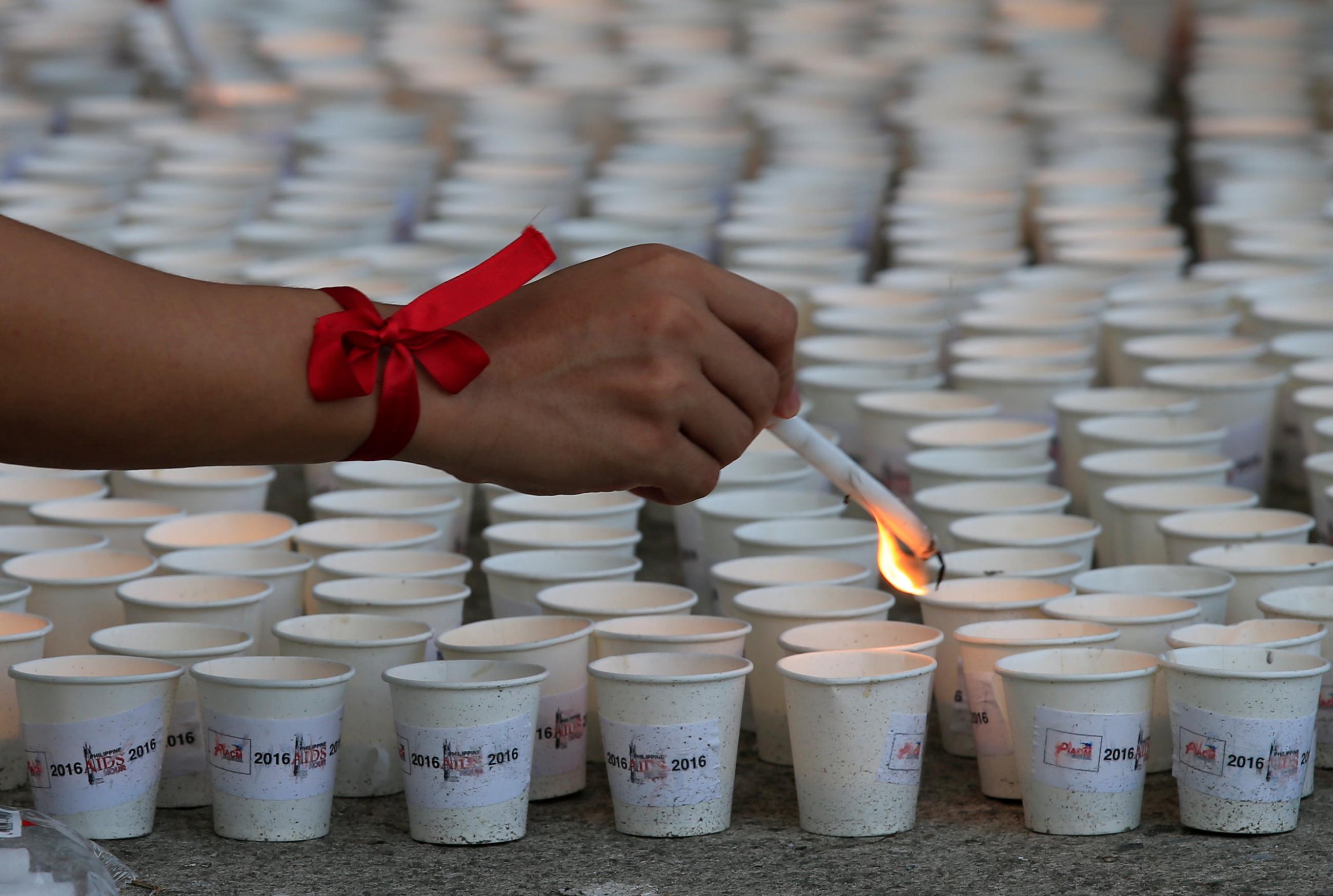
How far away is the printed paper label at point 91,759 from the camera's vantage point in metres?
2.36

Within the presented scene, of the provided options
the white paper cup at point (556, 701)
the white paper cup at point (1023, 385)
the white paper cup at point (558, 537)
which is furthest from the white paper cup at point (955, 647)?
the white paper cup at point (1023, 385)

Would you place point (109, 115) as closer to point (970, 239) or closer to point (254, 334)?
point (970, 239)

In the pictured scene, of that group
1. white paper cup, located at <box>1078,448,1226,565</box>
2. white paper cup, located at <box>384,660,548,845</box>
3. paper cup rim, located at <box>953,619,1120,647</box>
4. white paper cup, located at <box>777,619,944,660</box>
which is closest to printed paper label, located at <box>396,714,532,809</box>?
white paper cup, located at <box>384,660,548,845</box>

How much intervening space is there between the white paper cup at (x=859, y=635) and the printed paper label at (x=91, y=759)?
93cm

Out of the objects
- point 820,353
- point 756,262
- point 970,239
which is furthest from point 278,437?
point 970,239

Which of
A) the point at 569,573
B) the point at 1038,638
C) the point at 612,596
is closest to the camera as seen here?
the point at 1038,638

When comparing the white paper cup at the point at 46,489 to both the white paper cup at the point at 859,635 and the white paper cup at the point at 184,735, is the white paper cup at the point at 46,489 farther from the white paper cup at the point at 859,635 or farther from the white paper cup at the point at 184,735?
the white paper cup at the point at 859,635

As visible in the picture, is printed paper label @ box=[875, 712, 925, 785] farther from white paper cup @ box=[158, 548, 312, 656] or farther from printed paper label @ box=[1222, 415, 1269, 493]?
printed paper label @ box=[1222, 415, 1269, 493]

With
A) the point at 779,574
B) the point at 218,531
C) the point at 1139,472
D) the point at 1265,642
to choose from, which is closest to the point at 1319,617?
the point at 1265,642

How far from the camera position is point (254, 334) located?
4.76 ft

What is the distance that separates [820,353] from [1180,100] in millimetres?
4645

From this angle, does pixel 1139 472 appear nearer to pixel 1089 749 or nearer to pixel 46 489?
pixel 1089 749

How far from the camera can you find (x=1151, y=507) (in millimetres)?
3314

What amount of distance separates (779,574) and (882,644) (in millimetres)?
397
